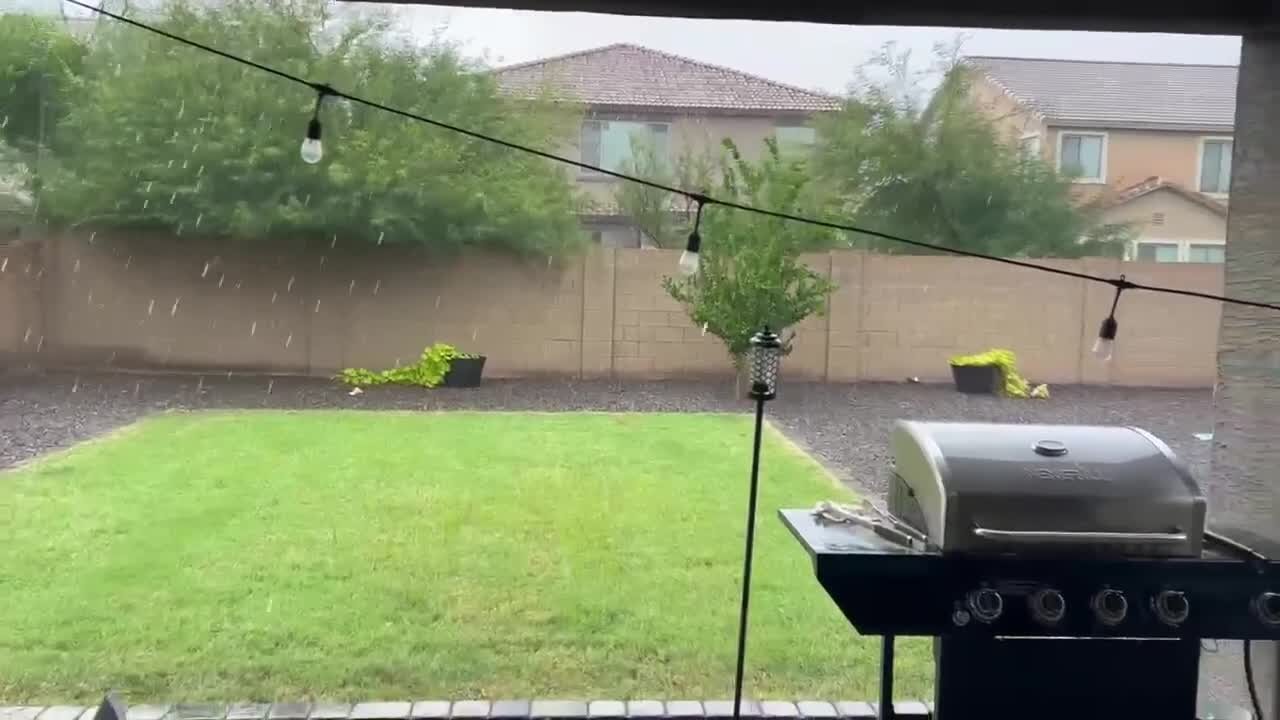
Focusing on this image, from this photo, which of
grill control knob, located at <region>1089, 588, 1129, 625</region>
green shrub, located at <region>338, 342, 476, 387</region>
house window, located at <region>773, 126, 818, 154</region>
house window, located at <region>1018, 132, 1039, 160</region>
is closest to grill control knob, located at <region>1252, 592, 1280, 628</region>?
grill control knob, located at <region>1089, 588, 1129, 625</region>

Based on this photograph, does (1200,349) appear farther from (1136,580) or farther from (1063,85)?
(1136,580)

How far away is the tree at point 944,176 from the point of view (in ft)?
9.61

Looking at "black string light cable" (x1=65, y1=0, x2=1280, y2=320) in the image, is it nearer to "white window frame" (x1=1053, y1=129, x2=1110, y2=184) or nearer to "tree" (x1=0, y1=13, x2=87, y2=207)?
"white window frame" (x1=1053, y1=129, x2=1110, y2=184)

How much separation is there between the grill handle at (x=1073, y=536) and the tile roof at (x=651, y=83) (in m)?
1.68

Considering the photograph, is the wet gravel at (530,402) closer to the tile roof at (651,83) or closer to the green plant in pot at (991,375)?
the green plant in pot at (991,375)

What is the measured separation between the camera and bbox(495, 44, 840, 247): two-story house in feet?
9.71

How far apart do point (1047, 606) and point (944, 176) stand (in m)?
1.76

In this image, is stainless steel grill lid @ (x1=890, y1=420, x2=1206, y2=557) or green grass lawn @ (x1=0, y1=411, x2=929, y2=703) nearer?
stainless steel grill lid @ (x1=890, y1=420, x2=1206, y2=557)

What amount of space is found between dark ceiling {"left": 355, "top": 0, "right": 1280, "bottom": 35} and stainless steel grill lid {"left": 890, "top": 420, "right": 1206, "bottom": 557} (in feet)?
2.71

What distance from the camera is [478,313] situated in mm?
3596

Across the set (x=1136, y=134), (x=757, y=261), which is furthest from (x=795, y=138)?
(x=1136, y=134)

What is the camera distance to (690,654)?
256 cm

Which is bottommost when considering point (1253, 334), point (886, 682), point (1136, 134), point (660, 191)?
point (886, 682)

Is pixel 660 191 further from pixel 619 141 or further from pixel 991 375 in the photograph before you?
pixel 991 375
